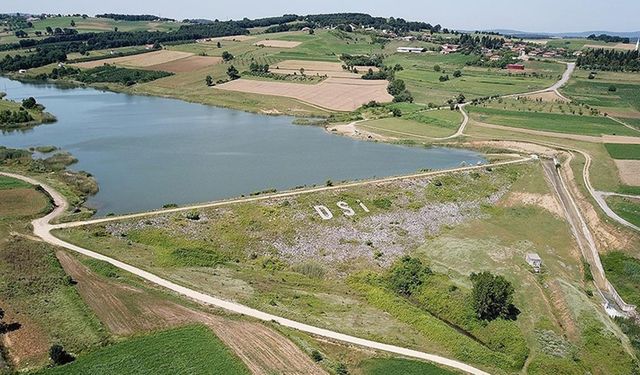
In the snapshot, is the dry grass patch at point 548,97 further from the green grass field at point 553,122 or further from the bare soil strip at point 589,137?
the bare soil strip at point 589,137

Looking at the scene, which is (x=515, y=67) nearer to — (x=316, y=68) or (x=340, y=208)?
(x=316, y=68)

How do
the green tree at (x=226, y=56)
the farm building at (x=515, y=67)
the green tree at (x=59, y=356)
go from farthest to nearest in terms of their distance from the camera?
the green tree at (x=226, y=56), the farm building at (x=515, y=67), the green tree at (x=59, y=356)

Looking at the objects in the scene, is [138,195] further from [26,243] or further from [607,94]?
[607,94]

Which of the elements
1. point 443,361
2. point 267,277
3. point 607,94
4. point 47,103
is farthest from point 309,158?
point 607,94

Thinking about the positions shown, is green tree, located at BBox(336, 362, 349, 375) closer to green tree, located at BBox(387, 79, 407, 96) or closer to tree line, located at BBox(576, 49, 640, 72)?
green tree, located at BBox(387, 79, 407, 96)

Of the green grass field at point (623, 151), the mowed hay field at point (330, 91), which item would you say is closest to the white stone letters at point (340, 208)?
the green grass field at point (623, 151)

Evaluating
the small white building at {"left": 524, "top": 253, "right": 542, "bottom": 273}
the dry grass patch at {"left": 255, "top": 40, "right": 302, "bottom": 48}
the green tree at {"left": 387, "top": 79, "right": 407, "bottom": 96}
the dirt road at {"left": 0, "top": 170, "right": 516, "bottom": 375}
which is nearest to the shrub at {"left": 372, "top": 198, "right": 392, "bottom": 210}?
the small white building at {"left": 524, "top": 253, "right": 542, "bottom": 273}
